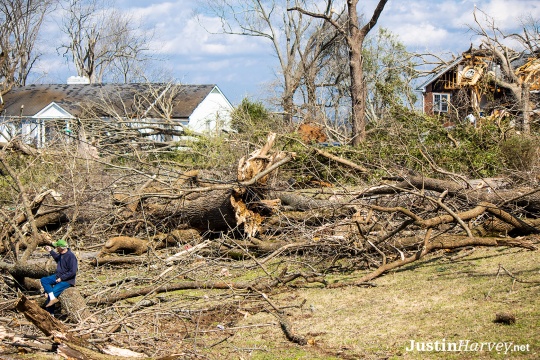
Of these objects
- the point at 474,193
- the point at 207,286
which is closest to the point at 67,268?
the point at 207,286

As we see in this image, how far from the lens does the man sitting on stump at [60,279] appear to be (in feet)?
21.9

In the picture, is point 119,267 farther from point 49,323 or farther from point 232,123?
point 232,123

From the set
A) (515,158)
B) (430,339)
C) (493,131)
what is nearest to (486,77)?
(493,131)

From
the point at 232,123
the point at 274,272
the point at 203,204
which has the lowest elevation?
the point at 274,272

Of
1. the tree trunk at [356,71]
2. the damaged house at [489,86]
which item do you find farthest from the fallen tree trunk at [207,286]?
the tree trunk at [356,71]

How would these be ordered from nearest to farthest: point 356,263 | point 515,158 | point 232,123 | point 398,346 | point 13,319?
point 398,346
point 13,319
point 356,263
point 515,158
point 232,123

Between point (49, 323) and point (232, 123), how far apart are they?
1264 centimetres

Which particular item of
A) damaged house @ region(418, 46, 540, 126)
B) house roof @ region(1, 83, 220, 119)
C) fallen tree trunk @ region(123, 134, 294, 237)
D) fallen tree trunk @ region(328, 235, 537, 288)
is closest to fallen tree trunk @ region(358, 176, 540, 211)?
fallen tree trunk @ region(328, 235, 537, 288)

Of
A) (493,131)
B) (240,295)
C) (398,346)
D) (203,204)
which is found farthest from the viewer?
(493,131)

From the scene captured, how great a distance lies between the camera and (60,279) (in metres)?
6.73

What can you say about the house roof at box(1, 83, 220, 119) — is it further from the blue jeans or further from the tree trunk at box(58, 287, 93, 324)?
the tree trunk at box(58, 287, 93, 324)

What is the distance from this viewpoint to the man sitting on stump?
6.67 metres

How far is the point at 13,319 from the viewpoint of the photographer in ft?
19.1

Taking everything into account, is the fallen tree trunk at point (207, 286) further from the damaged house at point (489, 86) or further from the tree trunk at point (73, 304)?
the damaged house at point (489, 86)
